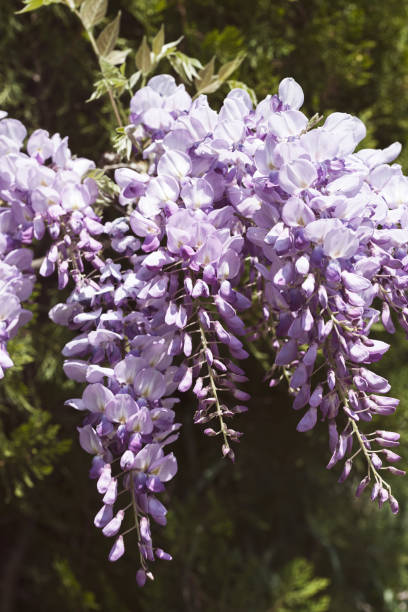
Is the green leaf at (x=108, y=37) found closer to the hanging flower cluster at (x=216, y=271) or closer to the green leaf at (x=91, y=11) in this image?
the green leaf at (x=91, y=11)

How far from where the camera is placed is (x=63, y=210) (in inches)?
24.2

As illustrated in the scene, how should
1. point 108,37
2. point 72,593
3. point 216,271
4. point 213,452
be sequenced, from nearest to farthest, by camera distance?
point 216,271 < point 108,37 < point 72,593 < point 213,452

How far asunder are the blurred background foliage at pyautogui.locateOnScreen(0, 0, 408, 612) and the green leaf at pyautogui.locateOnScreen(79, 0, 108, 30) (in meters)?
0.19

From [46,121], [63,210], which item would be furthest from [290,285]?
[46,121]

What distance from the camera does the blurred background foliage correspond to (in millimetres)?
1075

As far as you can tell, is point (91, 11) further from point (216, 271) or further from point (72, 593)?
point (72, 593)

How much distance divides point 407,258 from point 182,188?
212 mm

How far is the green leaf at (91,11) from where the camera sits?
780 millimetres

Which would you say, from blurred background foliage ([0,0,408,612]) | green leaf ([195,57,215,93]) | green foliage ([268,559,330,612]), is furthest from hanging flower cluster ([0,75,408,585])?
green foliage ([268,559,330,612])

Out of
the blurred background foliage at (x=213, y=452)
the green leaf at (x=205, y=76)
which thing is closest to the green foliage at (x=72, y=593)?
the blurred background foliage at (x=213, y=452)

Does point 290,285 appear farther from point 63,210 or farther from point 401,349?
point 401,349

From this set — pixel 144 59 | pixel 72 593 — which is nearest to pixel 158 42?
pixel 144 59

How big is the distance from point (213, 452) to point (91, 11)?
913mm

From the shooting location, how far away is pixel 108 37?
2.50 feet
